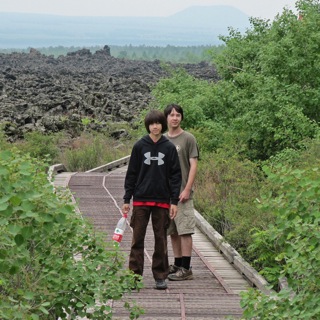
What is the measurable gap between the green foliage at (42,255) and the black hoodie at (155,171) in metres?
2.14

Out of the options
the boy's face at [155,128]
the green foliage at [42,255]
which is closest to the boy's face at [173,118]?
the boy's face at [155,128]

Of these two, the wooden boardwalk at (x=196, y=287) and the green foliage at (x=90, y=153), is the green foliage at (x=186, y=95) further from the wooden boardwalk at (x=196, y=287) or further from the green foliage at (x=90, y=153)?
the wooden boardwalk at (x=196, y=287)

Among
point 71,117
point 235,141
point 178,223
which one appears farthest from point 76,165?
point 178,223

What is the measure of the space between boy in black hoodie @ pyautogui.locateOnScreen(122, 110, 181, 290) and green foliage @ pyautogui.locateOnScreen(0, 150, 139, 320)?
2143 millimetres

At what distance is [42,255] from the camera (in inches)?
280

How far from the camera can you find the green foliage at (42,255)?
5.99 metres

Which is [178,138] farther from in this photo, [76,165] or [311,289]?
[76,165]

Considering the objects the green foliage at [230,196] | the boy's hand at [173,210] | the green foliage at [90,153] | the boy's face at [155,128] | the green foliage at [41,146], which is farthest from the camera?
the green foliage at [41,146]

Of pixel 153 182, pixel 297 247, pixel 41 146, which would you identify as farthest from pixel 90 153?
pixel 297 247

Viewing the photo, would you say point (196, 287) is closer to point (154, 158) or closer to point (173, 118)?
point (154, 158)

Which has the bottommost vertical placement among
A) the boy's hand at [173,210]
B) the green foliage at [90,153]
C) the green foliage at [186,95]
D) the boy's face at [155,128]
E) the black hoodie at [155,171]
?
the green foliage at [90,153]

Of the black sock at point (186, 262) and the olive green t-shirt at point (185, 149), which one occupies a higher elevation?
the olive green t-shirt at point (185, 149)

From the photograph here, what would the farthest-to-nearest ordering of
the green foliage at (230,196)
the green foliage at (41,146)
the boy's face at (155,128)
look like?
1. the green foliage at (41,146)
2. the green foliage at (230,196)
3. the boy's face at (155,128)

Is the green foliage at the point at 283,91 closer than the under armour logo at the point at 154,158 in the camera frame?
No
